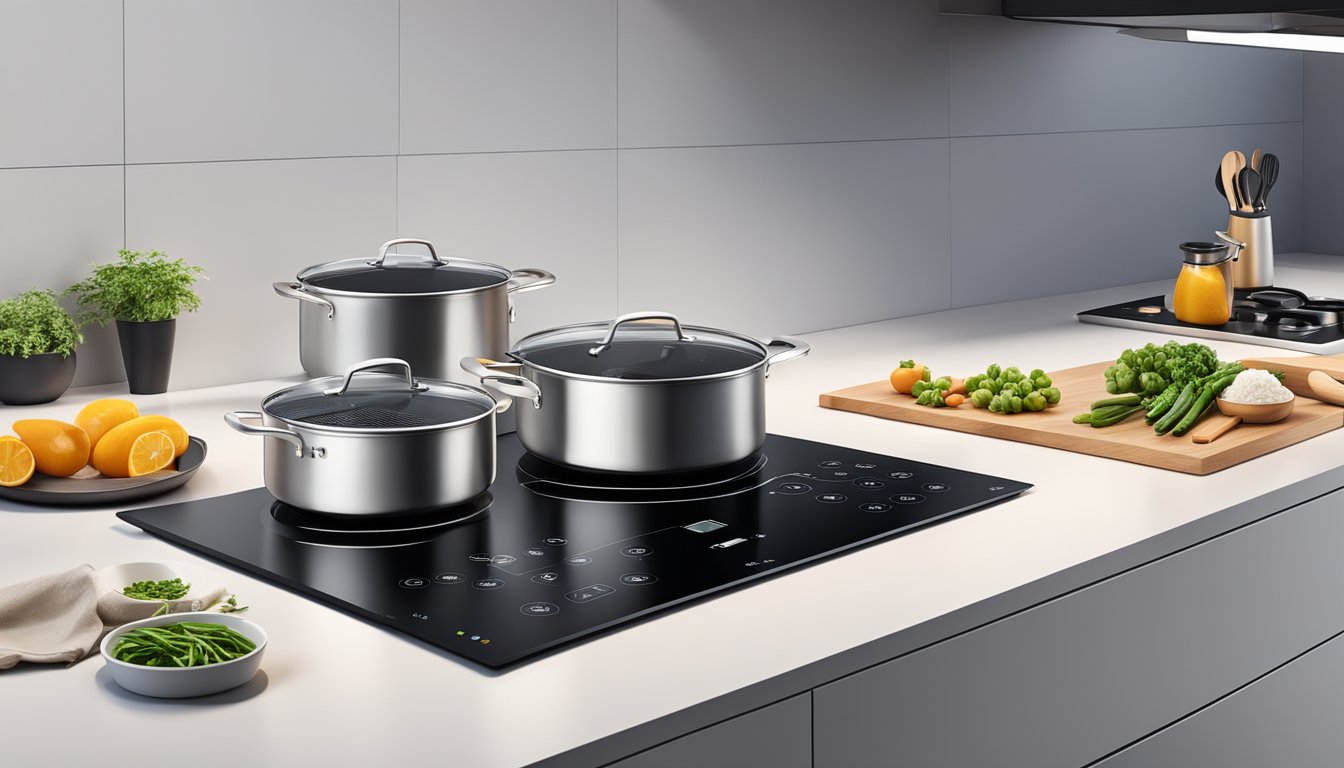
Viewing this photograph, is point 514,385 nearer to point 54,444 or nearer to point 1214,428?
point 54,444

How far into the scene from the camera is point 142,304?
5.23 ft

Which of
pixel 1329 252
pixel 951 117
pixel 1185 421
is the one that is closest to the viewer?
pixel 1185 421

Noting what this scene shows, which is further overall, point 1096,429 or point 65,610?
point 1096,429

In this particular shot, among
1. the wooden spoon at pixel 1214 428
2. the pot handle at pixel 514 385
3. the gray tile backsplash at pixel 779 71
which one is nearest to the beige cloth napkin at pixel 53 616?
the pot handle at pixel 514 385

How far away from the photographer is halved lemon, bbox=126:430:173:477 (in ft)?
4.23

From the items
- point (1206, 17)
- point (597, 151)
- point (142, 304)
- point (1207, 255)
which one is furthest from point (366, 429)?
point (1207, 255)

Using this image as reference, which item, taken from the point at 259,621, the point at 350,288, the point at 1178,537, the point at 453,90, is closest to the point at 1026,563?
the point at 1178,537

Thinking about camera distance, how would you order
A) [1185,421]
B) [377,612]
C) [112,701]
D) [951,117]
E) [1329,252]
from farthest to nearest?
[1329,252] → [951,117] → [1185,421] → [377,612] → [112,701]

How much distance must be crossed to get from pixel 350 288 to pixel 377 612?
25.9 inches

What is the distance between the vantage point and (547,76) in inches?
76.6

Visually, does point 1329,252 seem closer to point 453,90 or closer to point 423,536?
point 453,90

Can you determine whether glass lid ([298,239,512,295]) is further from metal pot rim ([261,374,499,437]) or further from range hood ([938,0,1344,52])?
range hood ([938,0,1344,52])

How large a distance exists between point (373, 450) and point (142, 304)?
61cm

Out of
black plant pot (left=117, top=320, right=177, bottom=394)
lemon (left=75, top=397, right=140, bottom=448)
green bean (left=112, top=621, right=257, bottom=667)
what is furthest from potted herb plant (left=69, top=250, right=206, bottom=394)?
green bean (left=112, top=621, right=257, bottom=667)
